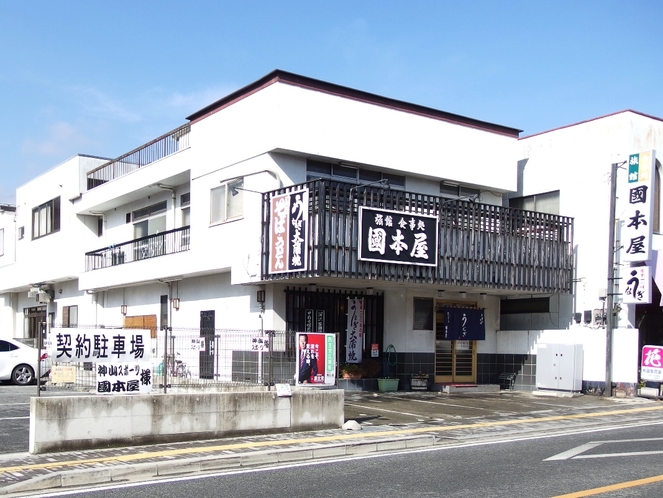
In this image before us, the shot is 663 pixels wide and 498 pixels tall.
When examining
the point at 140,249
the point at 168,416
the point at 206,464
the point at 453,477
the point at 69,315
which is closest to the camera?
the point at 453,477

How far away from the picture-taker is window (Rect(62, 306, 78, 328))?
31.9 m

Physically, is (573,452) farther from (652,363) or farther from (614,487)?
(652,363)

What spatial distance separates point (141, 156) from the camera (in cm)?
2720

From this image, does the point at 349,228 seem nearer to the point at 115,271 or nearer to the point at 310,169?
the point at 310,169

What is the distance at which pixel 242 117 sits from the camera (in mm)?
20547

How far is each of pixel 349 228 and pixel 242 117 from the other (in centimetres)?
475

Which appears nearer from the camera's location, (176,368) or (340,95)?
(176,368)

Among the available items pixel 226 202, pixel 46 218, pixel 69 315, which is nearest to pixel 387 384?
pixel 226 202

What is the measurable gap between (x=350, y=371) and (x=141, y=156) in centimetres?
1175

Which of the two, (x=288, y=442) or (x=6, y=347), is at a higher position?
(x=6, y=347)

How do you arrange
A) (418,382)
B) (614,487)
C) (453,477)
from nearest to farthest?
(614,487), (453,477), (418,382)

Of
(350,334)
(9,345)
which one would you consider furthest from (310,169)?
(9,345)

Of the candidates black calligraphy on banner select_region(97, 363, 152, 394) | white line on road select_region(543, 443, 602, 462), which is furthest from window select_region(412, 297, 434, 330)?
black calligraphy on banner select_region(97, 363, 152, 394)

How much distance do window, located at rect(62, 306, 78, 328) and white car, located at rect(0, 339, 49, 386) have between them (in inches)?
299
